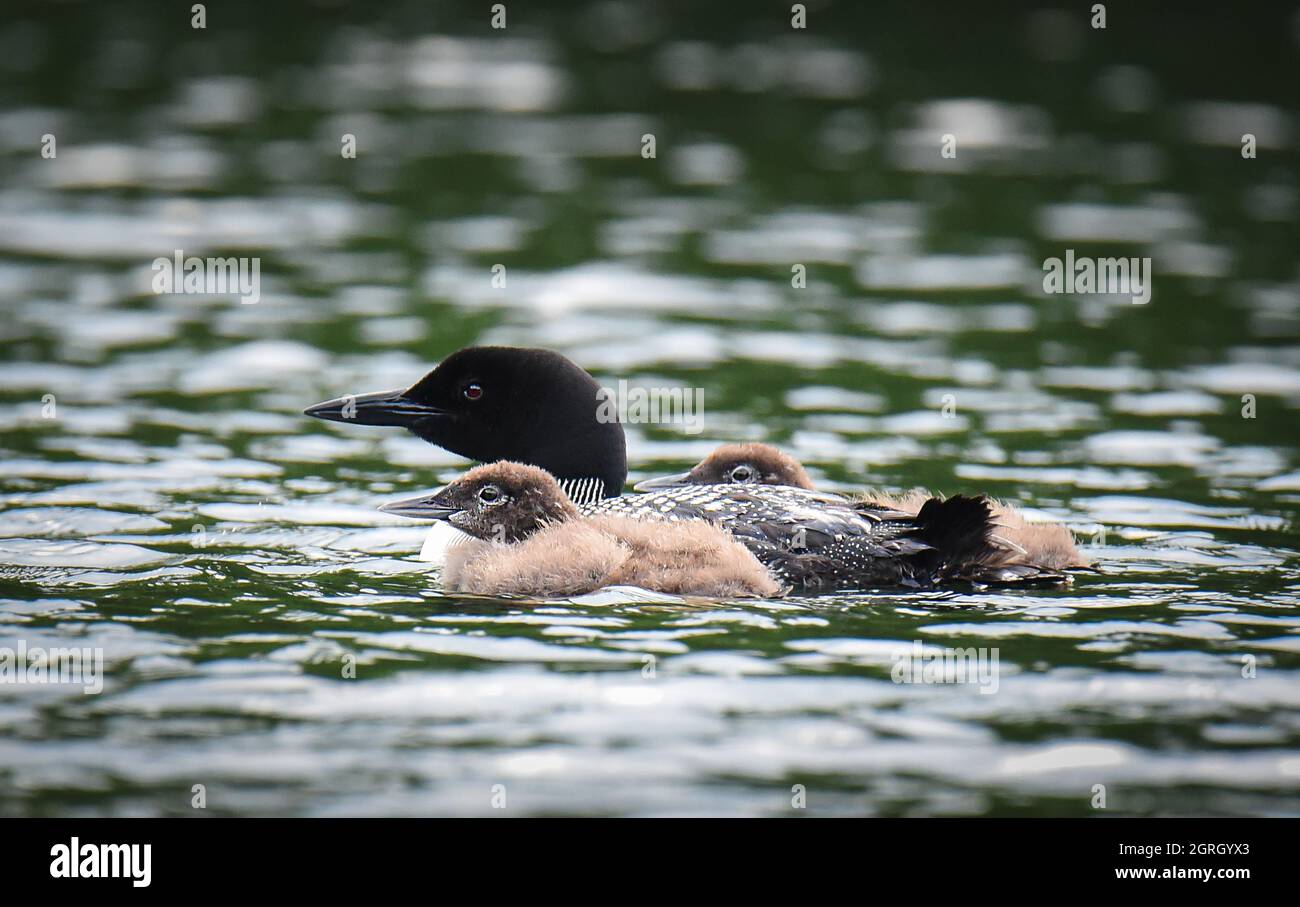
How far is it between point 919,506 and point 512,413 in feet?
5.57

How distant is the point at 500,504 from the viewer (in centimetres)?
721

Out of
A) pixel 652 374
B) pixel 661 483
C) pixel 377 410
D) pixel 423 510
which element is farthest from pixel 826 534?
pixel 652 374

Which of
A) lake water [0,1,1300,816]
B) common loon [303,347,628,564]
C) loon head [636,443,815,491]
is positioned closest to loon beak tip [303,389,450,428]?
common loon [303,347,628,564]

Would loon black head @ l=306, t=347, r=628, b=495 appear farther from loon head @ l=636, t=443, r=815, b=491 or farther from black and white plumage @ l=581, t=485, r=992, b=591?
black and white plumage @ l=581, t=485, r=992, b=591

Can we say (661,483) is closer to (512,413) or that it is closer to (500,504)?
(512,413)

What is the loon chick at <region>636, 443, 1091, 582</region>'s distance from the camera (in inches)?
272

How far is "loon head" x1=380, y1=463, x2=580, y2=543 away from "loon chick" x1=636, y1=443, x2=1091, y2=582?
0.76m

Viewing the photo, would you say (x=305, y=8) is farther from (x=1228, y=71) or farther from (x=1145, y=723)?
(x=1145, y=723)

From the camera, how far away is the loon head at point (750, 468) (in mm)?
7918

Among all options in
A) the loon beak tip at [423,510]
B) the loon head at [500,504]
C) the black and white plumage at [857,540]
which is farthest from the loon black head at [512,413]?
the black and white plumage at [857,540]

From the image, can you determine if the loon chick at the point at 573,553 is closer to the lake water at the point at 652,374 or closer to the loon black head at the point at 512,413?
the lake water at the point at 652,374

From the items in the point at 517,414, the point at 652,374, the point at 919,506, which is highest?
the point at 652,374

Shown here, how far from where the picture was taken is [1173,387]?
1040cm

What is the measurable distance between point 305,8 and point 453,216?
685cm
